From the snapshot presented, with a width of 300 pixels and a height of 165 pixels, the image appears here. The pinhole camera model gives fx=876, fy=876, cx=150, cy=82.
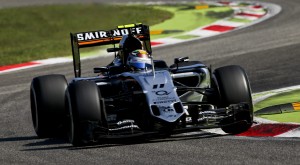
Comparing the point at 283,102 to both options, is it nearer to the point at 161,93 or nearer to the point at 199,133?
the point at 199,133

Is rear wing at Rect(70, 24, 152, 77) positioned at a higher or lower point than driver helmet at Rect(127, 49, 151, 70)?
higher

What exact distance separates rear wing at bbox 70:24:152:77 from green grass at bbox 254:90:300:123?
2.01 m

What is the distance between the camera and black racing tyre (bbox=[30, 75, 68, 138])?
11.6m

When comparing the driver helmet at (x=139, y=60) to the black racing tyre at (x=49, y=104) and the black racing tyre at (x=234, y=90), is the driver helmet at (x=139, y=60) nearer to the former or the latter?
the black racing tyre at (x=49, y=104)

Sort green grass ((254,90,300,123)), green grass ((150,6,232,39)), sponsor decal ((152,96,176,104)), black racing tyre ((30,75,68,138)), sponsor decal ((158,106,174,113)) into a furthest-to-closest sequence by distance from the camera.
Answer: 1. green grass ((150,6,232,39))
2. green grass ((254,90,300,123))
3. black racing tyre ((30,75,68,138))
4. sponsor decal ((152,96,176,104))
5. sponsor decal ((158,106,174,113))

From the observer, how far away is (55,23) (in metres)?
28.5

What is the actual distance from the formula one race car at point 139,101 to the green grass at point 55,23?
10.3m

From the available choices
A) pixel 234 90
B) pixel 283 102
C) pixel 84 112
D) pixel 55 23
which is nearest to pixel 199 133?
pixel 234 90

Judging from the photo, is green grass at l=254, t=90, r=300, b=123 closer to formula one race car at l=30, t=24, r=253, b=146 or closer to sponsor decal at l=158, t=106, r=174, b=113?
formula one race car at l=30, t=24, r=253, b=146

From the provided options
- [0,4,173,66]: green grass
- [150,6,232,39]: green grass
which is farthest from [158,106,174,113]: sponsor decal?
[150,6,232,39]: green grass

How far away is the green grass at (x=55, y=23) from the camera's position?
23.5m

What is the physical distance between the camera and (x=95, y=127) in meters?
10.3

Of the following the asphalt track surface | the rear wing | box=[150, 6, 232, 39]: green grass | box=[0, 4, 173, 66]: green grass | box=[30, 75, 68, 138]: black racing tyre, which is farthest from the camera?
box=[150, 6, 232, 39]: green grass

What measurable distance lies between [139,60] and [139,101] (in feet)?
4.52
